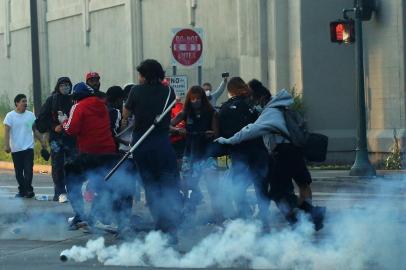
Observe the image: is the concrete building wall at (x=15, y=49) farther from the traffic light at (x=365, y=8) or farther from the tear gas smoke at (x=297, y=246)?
the tear gas smoke at (x=297, y=246)

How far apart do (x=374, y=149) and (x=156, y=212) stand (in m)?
12.0

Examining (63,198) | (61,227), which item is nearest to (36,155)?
(63,198)

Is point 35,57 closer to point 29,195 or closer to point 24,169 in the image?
point 24,169

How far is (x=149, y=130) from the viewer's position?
11.6 metres

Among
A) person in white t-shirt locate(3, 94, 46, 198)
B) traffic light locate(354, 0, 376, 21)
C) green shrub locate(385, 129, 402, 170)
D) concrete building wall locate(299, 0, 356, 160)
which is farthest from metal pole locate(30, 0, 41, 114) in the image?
traffic light locate(354, 0, 376, 21)

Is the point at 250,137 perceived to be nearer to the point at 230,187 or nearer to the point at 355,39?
the point at 230,187

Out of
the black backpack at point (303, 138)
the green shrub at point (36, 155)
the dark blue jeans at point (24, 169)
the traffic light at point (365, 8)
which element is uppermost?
the traffic light at point (365, 8)

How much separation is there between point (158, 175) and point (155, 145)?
296 millimetres

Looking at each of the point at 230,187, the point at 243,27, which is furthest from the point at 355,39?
the point at 230,187

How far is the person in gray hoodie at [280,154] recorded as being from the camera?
12312mm

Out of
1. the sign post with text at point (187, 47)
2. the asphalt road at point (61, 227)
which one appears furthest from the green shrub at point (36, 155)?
the asphalt road at point (61, 227)

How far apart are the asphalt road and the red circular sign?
185 inches

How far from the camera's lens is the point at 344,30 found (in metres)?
20.8

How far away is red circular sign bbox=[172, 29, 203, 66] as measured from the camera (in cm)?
2120
